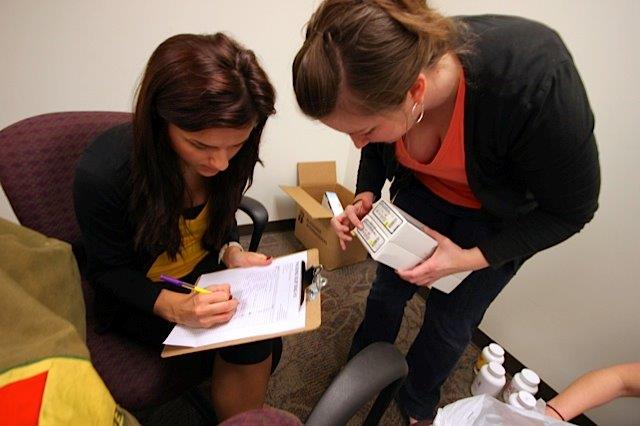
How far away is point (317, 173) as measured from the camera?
6.86ft

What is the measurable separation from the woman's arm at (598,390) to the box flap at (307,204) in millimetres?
1093

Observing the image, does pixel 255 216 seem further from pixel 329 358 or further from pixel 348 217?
pixel 329 358

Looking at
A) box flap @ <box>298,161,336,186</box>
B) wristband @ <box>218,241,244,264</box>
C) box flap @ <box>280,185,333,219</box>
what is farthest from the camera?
box flap @ <box>298,161,336,186</box>

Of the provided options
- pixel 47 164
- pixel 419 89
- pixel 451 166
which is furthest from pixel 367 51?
pixel 47 164

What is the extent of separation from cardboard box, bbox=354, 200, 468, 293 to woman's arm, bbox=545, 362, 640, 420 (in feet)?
1.79

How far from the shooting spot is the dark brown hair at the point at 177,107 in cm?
62

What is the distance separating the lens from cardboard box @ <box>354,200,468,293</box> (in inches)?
30.5

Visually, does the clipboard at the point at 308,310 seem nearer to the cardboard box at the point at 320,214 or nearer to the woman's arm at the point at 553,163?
the woman's arm at the point at 553,163

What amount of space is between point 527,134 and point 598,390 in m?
0.74

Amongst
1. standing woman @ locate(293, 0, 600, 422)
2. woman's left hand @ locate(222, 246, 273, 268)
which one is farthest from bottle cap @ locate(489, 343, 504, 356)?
woman's left hand @ locate(222, 246, 273, 268)

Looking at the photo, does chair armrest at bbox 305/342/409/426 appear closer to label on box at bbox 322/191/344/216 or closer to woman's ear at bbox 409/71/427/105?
woman's ear at bbox 409/71/427/105

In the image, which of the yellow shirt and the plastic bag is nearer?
the plastic bag

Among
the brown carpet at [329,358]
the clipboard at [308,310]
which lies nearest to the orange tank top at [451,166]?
the clipboard at [308,310]

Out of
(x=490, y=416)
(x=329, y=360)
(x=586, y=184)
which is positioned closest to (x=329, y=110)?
(x=586, y=184)
